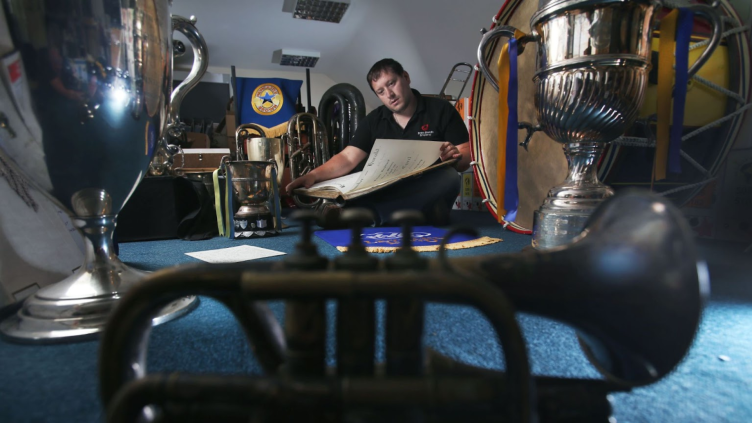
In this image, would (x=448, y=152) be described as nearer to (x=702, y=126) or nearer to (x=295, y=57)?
(x=702, y=126)

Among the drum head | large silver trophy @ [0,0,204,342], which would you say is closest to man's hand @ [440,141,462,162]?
the drum head

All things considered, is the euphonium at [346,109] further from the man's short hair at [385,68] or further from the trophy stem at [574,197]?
the trophy stem at [574,197]

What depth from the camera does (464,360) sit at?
1.60 ft

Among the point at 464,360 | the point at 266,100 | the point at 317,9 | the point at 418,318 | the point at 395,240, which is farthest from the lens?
the point at 266,100

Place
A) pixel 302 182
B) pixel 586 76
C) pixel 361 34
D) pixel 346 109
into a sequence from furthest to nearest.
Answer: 1. pixel 361 34
2. pixel 346 109
3. pixel 302 182
4. pixel 586 76

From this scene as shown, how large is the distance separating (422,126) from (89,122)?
1682 millimetres

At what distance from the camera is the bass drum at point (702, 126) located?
1.10m

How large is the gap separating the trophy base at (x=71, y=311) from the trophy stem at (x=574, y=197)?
913 mm

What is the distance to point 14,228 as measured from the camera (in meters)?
0.70

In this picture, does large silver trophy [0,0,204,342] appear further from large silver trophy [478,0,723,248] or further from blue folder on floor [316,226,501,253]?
large silver trophy [478,0,723,248]

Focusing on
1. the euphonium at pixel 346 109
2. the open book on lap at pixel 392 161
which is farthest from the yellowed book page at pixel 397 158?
the euphonium at pixel 346 109

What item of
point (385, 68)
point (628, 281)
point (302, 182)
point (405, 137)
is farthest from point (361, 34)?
point (628, 281)

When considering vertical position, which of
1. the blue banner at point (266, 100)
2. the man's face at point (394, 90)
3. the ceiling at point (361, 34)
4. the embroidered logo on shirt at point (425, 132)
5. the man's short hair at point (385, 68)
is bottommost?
the embroidered logo on shirt at point (425, 132)

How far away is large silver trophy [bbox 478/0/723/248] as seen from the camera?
82cm
